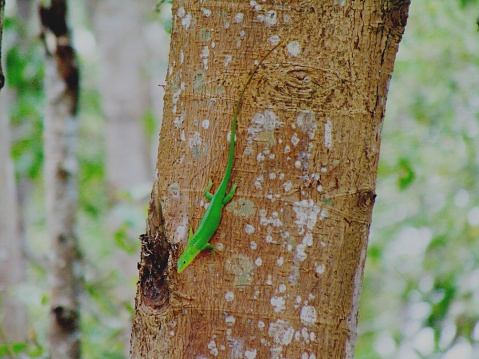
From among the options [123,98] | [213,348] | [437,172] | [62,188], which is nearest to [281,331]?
[213,348]

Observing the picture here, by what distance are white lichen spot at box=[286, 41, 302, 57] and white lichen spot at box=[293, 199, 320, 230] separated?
360 mm

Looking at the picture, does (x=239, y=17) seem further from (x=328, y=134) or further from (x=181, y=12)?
(x=328, y=134)

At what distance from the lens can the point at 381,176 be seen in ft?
18.5

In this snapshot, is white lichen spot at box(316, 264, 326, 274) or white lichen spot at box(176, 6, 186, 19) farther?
white lichen spot at box(176, 6, 186, 19)

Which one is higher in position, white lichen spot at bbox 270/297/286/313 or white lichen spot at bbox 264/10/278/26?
white lichen spot at bbox 264/10/278/26

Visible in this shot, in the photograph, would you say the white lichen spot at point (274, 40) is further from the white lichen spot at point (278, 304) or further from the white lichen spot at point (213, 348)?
the white lichen spot at point (213, 348)

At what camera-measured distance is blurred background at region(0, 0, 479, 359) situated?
405 centimetres

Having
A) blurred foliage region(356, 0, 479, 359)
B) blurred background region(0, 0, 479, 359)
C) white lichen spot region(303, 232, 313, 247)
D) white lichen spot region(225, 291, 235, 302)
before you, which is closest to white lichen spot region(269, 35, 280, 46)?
white lichen spot region(303, 232, 313, 247)

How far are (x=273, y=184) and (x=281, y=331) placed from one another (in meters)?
0.35

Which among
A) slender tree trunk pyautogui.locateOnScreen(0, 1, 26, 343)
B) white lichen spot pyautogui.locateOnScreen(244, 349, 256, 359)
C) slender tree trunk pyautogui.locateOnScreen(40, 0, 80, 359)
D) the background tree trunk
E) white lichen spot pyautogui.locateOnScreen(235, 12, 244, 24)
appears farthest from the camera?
the background tree trunk

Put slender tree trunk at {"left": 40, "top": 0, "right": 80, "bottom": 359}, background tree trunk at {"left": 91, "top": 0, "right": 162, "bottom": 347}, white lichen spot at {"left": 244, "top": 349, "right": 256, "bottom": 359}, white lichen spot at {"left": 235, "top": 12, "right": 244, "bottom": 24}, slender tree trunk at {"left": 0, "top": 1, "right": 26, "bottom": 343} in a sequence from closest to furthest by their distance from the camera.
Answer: white lichen spot at {"left": 244, "top": 349, "right": 256, "bottom": 359} < white lichen spot at {"left": 235, "top": 12, "right": 244, "bottom": 24} < slender tree trunk at {"left": 40, "top": 0, "right": 80, "bottom": 359} < slender tree trunk at {"left": 0, "top": 1, "right": 26, "bottom": 343} < background tree trunk at {"left": 91, "top": 0, "right": 162, "bottom": 347}

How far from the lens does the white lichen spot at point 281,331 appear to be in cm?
153

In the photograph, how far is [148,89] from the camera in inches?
306

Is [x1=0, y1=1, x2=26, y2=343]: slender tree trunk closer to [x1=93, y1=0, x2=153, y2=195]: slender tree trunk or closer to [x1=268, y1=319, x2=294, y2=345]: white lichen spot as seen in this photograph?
[x1=93, y1=0, x2=153, y2=195]: slender tree trunk
